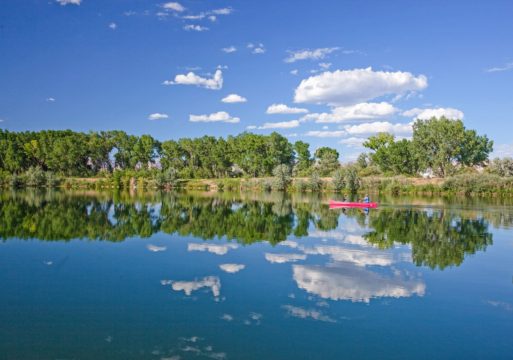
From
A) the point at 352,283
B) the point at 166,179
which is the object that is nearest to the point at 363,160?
the point at 166,179

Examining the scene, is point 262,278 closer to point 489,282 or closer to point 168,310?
point 168,310

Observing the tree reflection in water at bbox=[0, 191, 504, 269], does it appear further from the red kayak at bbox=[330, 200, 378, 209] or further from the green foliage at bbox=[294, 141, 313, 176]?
the green foliage at bbox=[294, 141, 313, 176]

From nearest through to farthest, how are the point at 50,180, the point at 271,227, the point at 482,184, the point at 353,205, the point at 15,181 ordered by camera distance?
the point at 271,227
the point at 353,205
the point at 482,184
the point at 15,181
the point at 50,180

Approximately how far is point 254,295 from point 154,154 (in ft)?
333

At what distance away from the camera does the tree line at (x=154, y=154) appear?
99875mm

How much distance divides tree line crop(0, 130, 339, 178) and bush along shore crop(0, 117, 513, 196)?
240 millimetres

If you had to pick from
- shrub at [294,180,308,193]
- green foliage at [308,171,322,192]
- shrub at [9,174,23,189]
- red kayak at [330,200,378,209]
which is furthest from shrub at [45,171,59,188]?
red kayak at [330,200,378,209]

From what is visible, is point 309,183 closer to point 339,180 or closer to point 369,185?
point 339,180

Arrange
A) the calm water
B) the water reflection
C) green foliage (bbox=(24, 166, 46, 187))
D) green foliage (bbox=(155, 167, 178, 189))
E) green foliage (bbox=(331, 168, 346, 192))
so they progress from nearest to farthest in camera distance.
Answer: the calm water → the water reflection → green foliage (bbox=(331, 168, 346, 192)) → green foliage (bbox=(24, 166, 46, 187)) → green foliage (bbox=(155, 167, 178, 189))

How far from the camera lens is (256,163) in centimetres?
10138

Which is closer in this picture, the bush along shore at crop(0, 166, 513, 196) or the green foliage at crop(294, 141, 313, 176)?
the bush along shore at crop(0, 166, 513, 196)

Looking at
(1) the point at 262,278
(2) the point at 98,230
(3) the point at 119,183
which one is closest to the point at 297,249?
(1) the point at 262,278

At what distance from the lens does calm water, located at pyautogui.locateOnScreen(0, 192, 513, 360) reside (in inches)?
343

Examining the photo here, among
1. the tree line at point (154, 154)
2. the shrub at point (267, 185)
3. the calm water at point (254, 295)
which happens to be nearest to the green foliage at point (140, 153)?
the tree line at point (154, 154)
